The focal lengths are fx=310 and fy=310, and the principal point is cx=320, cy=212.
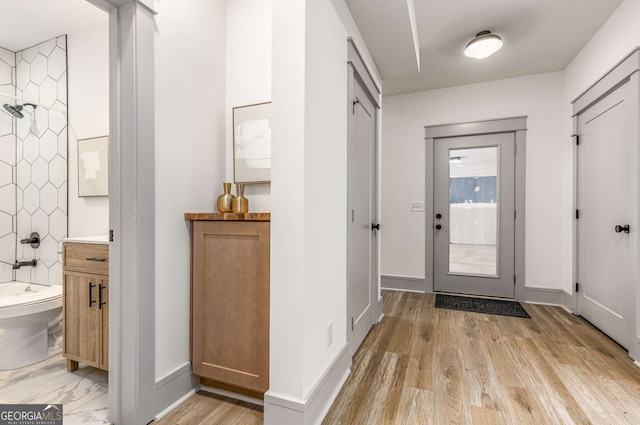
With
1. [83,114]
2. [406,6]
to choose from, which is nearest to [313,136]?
[406,6]

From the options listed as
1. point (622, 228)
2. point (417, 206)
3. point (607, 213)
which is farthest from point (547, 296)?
point (417, 206)

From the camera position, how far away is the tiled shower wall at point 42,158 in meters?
2.62

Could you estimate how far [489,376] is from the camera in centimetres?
196

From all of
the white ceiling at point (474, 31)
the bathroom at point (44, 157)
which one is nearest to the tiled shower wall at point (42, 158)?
the bathroom at point (44, 157)

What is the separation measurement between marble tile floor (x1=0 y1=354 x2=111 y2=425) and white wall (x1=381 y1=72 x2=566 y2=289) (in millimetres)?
3307

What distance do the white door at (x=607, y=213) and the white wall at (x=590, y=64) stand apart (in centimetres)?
20

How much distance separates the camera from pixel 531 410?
5.30ft

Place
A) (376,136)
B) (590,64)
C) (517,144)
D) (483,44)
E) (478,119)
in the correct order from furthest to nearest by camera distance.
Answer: (478,119) < (517,144) < (376,136) < (590,64) < (483,44)

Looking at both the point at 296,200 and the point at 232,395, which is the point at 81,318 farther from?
the point at 296,200

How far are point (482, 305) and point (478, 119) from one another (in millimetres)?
2190

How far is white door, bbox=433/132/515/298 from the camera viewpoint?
12.1 ft

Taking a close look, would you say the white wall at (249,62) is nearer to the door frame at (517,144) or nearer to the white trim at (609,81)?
the white trim at (609,81)

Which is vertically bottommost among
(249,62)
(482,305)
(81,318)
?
(482,305)

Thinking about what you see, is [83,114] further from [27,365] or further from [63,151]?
[27,365]
